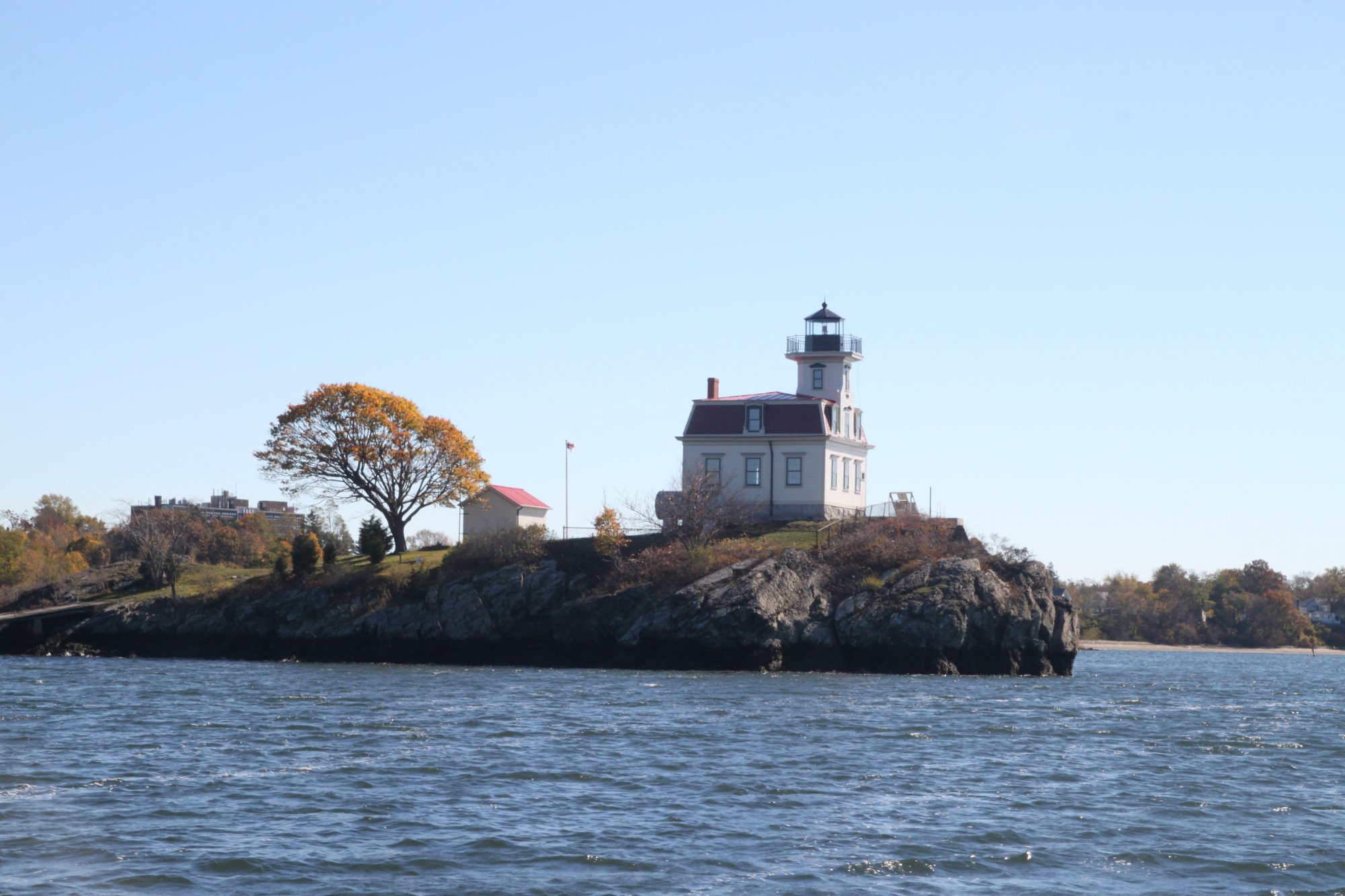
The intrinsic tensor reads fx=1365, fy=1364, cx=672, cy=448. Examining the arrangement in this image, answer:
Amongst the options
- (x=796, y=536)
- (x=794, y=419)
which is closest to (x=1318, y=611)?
(x=794, y=419)

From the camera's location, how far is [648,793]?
84.0ft

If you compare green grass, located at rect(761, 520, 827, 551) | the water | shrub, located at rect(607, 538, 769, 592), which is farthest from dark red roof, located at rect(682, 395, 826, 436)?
the water

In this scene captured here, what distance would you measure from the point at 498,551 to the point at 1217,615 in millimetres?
112651

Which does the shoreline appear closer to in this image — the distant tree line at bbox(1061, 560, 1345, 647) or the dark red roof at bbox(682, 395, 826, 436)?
the distant tree line at bbox(1061, 560, 1345, 647)

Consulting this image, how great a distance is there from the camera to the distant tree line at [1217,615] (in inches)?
6029

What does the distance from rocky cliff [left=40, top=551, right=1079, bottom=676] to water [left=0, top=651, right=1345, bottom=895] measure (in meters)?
11.8

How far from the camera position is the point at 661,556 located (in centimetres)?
6512

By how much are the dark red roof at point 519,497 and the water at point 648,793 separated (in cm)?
3255

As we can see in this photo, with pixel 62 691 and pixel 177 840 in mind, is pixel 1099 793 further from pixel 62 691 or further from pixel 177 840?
pixel 62 691

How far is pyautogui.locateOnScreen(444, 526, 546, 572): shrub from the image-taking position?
67.1 metres

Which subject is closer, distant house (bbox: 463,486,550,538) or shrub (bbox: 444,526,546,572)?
shrub (bbox: 444,526,546,572)

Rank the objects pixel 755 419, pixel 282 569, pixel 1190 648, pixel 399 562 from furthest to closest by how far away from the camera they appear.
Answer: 1. pixel 1190 648
2. pixel 755 419
3. pixel 399 562
4. pixel 282 569

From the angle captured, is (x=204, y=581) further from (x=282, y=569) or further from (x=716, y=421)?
(x=716, y=421)

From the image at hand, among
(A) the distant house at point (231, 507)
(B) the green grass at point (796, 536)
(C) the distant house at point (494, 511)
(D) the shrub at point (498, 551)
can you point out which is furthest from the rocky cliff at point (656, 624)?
(A) the distant house at point (231, 507)
